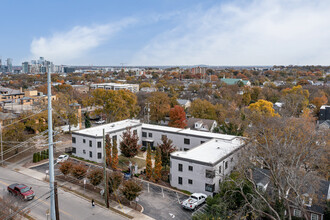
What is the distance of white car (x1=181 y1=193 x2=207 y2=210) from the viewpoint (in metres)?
20.8

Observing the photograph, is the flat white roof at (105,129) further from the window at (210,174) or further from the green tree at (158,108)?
the window at (210,174)

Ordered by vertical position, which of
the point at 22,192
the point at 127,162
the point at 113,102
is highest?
the point at 113,102

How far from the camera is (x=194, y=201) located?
2125 cm

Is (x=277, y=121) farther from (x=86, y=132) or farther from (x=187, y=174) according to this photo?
(x=86, y=132)

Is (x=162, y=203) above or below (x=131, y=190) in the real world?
below

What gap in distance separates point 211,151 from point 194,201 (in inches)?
279

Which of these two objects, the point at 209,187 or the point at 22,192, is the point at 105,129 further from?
the point at 209,187

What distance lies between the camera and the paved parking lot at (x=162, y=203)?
20172 millimetres

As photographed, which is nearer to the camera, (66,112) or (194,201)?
(194,201)

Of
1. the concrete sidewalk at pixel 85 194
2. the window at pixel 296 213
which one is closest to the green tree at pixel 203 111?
the concrete sidewalk at pixel 85 194

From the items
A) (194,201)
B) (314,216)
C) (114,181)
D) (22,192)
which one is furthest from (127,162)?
(314,216)

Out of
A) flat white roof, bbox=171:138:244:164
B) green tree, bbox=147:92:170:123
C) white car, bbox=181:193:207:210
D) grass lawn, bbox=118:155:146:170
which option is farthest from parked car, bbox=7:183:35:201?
green tree, bbox=147:92:170:123

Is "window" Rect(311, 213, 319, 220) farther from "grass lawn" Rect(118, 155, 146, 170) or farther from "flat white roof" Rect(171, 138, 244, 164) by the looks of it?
"grass lawn" Rect(118, 155, 146, 170)

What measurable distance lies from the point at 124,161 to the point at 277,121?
64.0 feet
